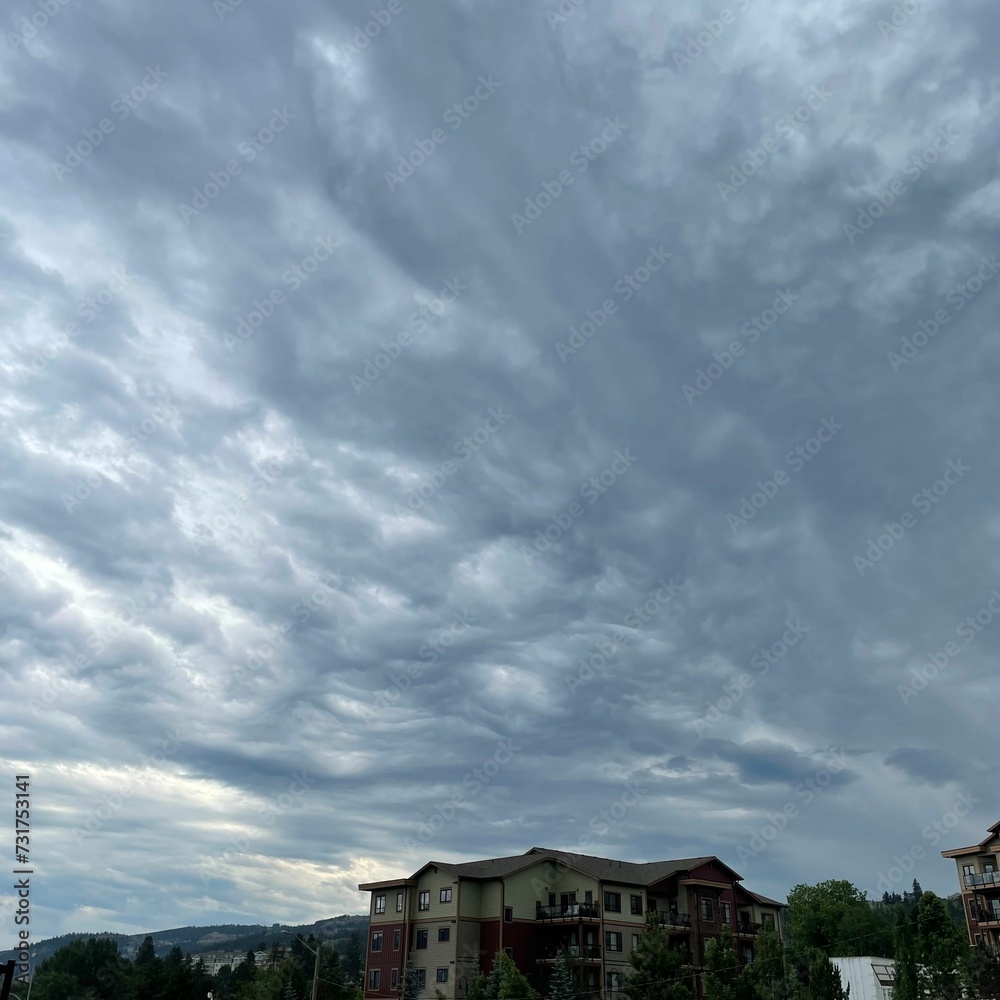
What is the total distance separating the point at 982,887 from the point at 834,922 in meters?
46.7

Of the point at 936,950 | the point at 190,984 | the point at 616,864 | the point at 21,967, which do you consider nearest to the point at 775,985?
the point at 936,950

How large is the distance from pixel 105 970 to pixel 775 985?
389ft

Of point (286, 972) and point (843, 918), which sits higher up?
point (843, 918)

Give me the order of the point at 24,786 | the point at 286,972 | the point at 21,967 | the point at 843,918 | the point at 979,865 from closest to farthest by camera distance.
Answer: the point at 21,967 < the point at 24,786 < the point at 979,865 < the point at 286,972 < the point at 843,918

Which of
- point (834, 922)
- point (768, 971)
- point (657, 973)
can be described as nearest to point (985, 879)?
point (768, 971)

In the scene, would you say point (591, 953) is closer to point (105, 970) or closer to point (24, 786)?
point (24, 786)

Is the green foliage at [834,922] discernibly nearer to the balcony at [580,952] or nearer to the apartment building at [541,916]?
the apartment building at [541,916]

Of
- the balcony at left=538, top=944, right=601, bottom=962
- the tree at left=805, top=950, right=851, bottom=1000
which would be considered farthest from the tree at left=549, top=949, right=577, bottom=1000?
the tree at left=805, top=950, right=851, bottom=1000

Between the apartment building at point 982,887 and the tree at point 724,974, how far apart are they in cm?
2553

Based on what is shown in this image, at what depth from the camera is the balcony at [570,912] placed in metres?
70.9

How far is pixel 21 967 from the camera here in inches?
1161

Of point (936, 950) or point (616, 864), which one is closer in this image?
point (936, 950)

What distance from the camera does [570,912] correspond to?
71.6 meters

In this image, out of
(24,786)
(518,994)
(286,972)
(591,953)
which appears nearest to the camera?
(24,786)
